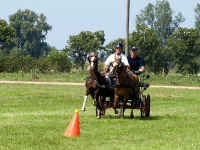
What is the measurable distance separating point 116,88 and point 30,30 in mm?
122652

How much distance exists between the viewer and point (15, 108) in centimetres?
2456

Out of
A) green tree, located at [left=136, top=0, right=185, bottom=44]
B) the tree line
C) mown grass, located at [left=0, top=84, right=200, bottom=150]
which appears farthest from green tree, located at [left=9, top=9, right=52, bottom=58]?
mown grass, located at [left=0, top=84, right=200, bottom=150]

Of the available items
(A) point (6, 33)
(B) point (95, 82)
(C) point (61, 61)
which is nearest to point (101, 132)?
(B) point (95, 82)

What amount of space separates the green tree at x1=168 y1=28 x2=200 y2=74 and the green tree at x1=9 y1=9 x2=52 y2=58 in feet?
205

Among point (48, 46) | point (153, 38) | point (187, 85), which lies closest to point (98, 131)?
point (187, 85)

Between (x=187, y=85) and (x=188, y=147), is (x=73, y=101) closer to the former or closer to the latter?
(x=188, y=147)

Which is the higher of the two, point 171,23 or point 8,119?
point 171,23

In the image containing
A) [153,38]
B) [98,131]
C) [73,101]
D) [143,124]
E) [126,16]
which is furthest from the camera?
[153,38]

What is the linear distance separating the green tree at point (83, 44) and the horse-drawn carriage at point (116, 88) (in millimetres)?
57036

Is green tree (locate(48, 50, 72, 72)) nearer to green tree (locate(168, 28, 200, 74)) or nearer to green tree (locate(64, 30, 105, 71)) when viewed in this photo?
green tree (locate(64, 30, 105, 71))

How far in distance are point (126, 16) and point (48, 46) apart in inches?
4458

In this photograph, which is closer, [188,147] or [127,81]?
[188,147]

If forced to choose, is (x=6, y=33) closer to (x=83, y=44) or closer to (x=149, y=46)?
(x=83, y=44)

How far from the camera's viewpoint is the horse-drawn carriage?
760 inches
